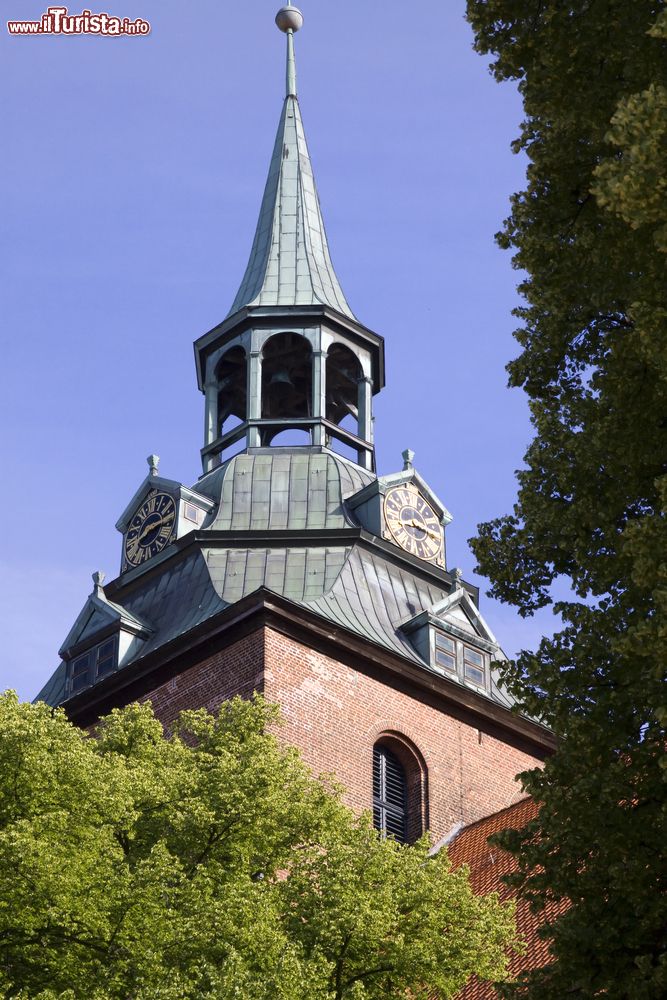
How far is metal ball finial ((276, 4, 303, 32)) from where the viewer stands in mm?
39344

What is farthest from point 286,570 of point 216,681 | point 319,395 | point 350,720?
point 319,395

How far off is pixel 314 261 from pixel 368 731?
1068 cm

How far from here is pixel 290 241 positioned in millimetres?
35031

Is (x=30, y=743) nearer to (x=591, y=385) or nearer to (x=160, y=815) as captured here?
(x=160, y=815)

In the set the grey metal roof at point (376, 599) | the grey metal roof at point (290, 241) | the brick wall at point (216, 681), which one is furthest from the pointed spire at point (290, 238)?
the brick wall at point (216, 681)

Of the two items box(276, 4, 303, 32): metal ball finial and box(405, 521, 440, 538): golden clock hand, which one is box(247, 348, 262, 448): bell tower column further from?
box(276, 4, 303, 32): metal ball finial

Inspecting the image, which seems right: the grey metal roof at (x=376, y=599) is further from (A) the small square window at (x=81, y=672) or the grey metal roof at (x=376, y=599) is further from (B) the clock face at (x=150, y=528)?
(A) the small square window at (x=81, y=672)

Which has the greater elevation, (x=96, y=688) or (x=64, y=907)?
(x=96, y=688)

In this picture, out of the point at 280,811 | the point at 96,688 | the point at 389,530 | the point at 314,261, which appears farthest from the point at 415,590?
the point at 280,811

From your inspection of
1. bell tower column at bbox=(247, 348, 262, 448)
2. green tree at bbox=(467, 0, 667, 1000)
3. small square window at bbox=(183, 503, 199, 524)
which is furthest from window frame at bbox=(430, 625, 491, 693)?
green tree at bbox=(467, 0, 667, 1000)

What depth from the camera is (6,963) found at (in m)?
15.9

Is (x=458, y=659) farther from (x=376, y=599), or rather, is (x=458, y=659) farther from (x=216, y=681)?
(x=216, y=681)

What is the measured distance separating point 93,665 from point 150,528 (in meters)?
2.35

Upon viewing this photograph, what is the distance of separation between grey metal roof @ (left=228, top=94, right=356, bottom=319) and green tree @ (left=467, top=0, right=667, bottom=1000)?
62.6ft
